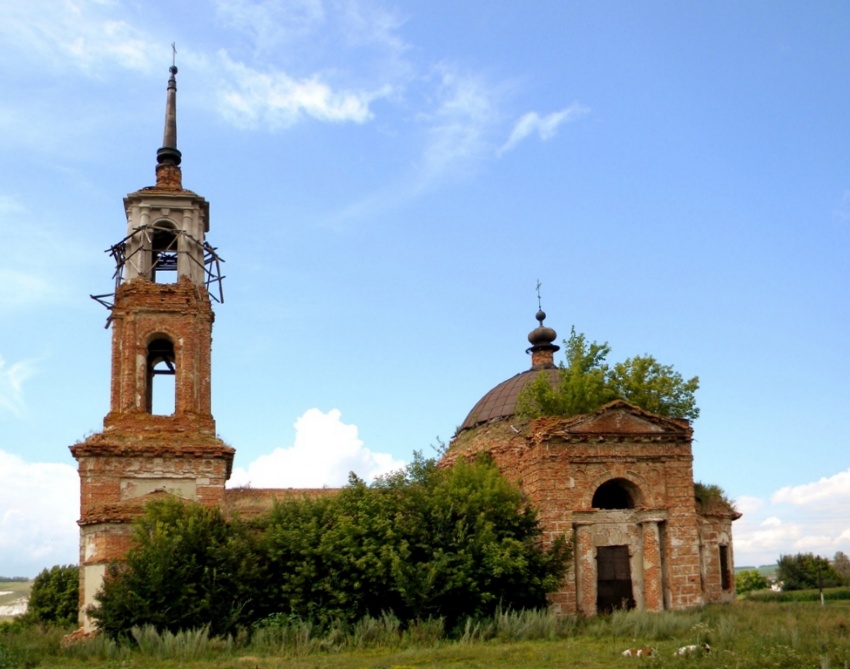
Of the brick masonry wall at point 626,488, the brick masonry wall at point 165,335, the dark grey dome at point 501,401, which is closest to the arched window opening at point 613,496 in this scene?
the brick masonry wall at point 626,488

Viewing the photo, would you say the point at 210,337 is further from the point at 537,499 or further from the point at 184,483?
the point at 537,499

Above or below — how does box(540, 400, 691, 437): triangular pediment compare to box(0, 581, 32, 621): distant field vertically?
above

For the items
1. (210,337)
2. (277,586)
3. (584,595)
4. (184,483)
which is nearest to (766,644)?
(584,595)

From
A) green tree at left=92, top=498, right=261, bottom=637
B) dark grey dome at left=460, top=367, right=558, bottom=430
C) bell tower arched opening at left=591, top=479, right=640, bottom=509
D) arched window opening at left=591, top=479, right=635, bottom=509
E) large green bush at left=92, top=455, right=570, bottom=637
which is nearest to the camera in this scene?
green tree at left=92, top=498, right=261, bottom=637

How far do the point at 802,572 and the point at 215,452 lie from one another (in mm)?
36025

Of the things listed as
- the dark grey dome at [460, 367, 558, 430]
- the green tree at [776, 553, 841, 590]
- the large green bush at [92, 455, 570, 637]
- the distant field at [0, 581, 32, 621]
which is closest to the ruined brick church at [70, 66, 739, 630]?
the large green bush at [92, 455, 570, 637]

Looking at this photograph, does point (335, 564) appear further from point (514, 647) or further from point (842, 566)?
point (842, 566)

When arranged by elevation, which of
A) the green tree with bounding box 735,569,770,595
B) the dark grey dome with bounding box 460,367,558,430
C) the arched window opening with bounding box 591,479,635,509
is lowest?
the green tree with bounding box 735,569,770,595

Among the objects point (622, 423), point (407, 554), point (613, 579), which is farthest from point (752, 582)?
point (407, 554)

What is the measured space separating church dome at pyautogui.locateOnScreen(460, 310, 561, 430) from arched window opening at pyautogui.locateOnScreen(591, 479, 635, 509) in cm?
448

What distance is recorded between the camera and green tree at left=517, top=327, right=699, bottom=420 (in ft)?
81.3

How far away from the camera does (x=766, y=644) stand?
1606 centimetres

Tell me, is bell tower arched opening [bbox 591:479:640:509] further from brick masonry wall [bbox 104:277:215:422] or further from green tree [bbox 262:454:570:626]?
brick masonry wall [bbox 104:277:215:422]

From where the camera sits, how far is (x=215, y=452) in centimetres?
2144
